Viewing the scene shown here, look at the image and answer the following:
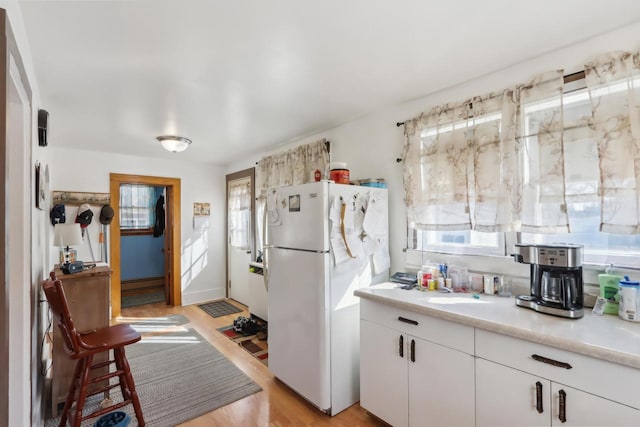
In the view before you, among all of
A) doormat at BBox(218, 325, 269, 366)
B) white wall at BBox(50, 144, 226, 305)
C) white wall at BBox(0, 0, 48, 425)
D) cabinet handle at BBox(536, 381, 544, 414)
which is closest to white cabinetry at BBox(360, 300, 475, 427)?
cabinet handle at BBox(536, 381, 544, 414)

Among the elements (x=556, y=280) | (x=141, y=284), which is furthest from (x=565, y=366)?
(x=141, y=284)

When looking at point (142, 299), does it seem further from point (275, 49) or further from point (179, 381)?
point (275, 49)

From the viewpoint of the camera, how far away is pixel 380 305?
205 centimetres

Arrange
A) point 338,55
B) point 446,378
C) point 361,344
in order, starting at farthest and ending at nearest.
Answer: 1. point 361,344
2. point 338,55
3. point 446,378

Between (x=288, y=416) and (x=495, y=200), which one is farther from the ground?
(x=495, y=200)

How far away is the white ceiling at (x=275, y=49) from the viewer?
145 cm

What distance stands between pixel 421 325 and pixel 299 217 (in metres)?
1.12

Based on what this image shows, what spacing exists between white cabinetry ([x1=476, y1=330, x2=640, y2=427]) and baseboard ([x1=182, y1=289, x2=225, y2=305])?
4487mm

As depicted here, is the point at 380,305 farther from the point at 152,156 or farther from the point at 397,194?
the point at 152,156

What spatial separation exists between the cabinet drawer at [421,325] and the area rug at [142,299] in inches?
176

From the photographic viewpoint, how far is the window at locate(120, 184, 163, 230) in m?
5.82

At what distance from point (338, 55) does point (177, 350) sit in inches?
126

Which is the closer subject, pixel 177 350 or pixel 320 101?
pixel 320 101

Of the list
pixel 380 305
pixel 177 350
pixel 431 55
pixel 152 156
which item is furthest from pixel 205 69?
pixel 152 156
